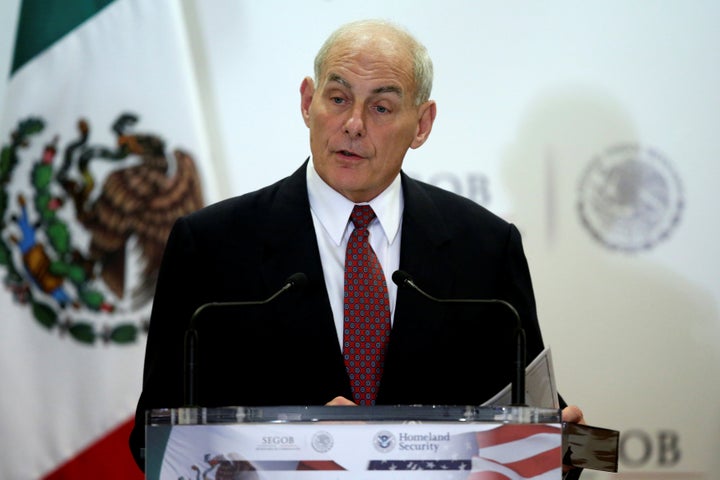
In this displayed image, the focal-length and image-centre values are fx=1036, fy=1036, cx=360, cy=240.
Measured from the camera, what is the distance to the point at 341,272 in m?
2.50

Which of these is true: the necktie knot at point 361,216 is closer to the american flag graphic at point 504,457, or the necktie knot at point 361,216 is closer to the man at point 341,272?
the man at point 341,272

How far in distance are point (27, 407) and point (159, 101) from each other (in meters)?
1.18

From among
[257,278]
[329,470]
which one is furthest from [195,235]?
[329,470]

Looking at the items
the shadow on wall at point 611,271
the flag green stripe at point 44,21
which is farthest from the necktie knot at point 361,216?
the flag green stripe at point 44,21

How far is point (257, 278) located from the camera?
8.02 feet

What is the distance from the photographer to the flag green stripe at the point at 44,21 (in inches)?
146

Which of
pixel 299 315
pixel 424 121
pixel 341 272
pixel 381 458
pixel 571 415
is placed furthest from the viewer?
pixel 424 121

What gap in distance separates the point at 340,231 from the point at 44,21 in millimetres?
1804

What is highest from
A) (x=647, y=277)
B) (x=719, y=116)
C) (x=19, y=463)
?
(x=719, y=116)

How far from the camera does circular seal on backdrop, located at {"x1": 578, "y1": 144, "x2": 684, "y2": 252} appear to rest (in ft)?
12.2

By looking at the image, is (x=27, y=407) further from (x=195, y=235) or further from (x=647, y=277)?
(x=647, y=277)

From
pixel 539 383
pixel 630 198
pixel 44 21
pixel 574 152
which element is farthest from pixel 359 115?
pixel 44 21

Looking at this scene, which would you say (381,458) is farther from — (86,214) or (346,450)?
(86,214)

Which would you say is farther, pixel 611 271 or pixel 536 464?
pixel 611 271
